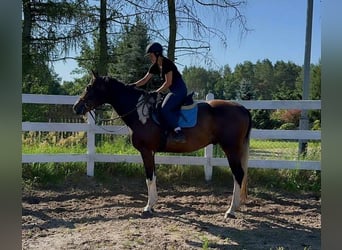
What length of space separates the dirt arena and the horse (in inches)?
16.4

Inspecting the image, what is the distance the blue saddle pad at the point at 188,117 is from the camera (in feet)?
15.7

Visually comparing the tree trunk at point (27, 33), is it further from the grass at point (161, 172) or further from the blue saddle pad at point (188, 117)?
the blue saddle pad at point (188, 117)

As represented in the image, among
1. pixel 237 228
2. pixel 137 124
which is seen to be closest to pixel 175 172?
pixel 137 124

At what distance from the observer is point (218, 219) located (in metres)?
4.50

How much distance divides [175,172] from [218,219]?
6.83 ft

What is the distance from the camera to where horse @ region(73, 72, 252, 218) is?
488cm

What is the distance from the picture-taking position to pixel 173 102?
15.2 feet

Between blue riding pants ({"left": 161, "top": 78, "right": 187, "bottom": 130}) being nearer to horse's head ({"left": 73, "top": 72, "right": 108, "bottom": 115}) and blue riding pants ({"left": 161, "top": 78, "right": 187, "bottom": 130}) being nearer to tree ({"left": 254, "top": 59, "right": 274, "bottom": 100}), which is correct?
horse's head ({"left": 73, "top": 72, "right": 108, "bottom": 115})

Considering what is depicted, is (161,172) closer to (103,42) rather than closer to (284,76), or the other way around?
(103,42)

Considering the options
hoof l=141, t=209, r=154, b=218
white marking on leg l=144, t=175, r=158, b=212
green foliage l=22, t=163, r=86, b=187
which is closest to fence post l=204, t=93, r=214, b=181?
white marking on leg l=144, t=175, r=158, b=212

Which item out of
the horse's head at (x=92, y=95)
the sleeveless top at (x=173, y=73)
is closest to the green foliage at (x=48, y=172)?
the horse's head at (x=92, y=95)

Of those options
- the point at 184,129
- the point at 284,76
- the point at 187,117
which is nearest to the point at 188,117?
the point at 187,117

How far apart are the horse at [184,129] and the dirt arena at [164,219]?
0.42m

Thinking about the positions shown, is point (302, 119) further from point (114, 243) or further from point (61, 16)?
point (61, 16)
